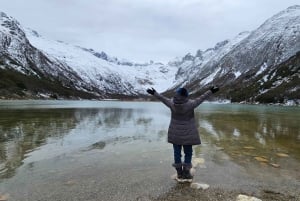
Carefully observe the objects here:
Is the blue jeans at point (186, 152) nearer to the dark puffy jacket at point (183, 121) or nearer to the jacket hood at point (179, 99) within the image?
the dark puffy jacket at point (183, 121)

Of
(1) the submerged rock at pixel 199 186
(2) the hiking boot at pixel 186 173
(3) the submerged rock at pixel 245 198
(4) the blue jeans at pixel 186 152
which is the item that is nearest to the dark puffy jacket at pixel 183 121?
(4) the blue jeans at pixel 186 152

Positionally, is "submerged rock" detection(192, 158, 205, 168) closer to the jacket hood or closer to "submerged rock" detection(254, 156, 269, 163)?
"submerged rock" detection(254, 156, 269, 163)

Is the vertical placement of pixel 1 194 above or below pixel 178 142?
below

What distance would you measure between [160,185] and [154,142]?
11158mm

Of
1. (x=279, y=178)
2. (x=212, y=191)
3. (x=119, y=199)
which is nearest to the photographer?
(x=119, y=199)

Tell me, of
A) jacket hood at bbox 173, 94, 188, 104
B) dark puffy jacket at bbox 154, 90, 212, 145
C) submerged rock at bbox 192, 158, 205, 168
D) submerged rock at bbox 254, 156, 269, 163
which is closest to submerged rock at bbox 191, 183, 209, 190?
dark puffy jacket at bbox 154, 90, 212, 145

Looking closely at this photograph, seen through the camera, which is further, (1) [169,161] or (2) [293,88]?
(2) [293,88]

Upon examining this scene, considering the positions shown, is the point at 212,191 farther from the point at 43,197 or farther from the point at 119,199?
the point at 43,197

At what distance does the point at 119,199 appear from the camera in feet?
36.1

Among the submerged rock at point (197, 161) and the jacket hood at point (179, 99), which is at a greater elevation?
the jacket hood at point (179, 99)

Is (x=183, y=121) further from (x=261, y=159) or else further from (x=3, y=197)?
(x=3, y=197)

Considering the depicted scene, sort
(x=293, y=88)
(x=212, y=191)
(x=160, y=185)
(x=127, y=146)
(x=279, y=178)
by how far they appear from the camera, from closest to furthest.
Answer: (x=212, y=191) → (x=160, y=185) → (x=279, y=178) → (x=127, y=146) → (x=293, y=88)

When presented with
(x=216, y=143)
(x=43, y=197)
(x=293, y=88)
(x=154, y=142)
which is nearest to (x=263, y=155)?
(x=216, y=143)

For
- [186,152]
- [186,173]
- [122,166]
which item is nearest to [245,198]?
[186,173]
